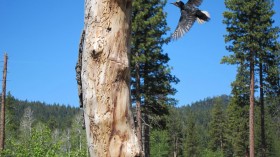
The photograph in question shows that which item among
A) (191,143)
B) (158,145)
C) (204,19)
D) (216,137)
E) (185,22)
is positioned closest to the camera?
(204,19)

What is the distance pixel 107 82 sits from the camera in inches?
125

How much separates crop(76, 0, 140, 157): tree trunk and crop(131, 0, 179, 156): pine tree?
1611cm

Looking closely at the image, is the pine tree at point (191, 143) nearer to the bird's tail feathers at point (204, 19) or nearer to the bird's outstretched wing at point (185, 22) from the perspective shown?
the bird's outstretched wing at point (185, 22)

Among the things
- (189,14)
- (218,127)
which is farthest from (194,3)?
(218,127)

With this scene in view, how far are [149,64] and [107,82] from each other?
18.1m

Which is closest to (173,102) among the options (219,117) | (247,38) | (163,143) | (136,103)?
(136,103)

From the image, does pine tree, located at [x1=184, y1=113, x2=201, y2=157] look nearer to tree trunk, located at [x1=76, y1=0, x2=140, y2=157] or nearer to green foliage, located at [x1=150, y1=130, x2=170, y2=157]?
green foliage, located at [x1=150, y1=130, x2=170, y2=157]

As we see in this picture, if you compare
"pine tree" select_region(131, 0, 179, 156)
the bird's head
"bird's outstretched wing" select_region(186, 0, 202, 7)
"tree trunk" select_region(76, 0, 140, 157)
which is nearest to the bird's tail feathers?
"bird's outstretched wing" select_region(186, 0, 202, 7)

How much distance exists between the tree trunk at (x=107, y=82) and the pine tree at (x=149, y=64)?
16.1m

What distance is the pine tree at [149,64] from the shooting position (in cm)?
2016

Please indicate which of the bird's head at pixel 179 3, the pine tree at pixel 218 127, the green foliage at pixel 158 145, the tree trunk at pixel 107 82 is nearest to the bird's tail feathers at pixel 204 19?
the bird's head at pixel 179 3

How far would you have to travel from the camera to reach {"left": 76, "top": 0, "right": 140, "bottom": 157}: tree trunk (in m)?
3.16

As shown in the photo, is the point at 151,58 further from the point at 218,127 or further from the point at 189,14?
the point at 218,127

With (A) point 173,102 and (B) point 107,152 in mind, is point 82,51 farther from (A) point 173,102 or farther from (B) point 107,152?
(A) point 173,102
